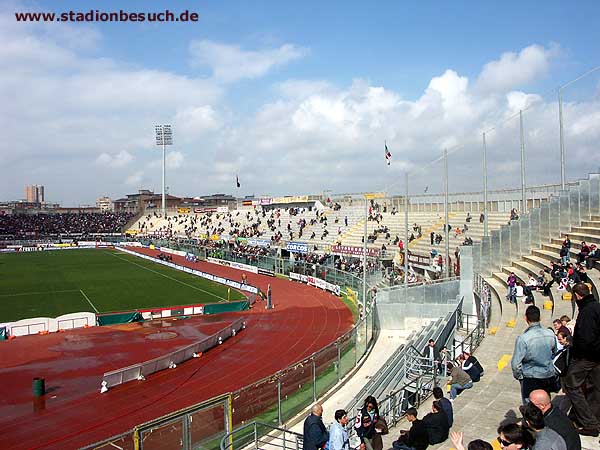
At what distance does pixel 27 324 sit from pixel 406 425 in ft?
74.5

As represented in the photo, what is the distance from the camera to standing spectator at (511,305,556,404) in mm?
6457

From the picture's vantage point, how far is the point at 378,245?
42062mm

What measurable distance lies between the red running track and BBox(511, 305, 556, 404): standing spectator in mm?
11840

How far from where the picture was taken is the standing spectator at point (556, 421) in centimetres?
471

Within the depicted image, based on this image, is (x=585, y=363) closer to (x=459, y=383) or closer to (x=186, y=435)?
(x=459, y=383)

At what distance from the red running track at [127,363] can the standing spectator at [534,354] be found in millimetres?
11840

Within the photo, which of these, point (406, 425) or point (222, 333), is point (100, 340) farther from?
point (406, 425)

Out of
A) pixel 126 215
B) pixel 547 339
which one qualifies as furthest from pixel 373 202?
pixel 126 215

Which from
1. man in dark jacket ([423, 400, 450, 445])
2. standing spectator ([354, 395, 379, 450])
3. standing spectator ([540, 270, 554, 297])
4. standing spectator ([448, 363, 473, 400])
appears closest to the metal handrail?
standing spectator ([354, 395, 379, 450])

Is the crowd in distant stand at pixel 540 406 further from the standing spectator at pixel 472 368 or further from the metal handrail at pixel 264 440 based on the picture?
the standing spectator at pixel 472 368

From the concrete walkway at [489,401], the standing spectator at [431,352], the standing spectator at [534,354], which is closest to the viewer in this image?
the standing spectator at [534,354]

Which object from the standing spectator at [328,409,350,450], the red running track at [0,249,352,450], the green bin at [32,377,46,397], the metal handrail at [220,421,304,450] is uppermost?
the standing spectator at [328,409,350,450]

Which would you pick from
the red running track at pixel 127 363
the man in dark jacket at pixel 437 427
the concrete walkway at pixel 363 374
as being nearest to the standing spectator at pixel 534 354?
the man in dark jacket at pixel 437 427

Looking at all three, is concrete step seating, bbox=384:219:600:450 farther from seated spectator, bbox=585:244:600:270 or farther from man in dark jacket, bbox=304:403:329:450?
man in dark jacket, bbox=304:403:329:450
